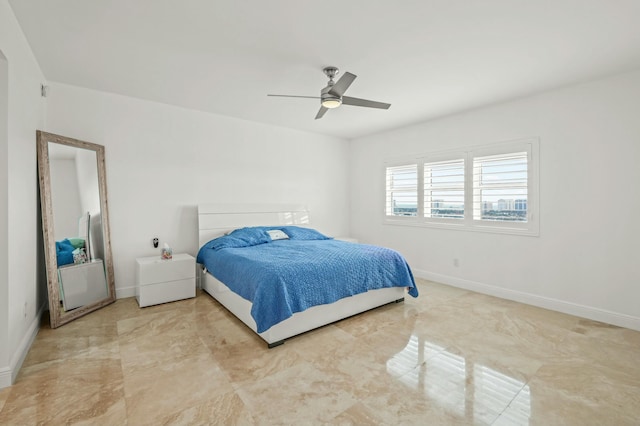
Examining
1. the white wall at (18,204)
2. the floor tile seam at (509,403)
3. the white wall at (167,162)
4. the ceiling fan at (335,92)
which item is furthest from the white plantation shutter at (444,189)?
the white wall at (18,204)

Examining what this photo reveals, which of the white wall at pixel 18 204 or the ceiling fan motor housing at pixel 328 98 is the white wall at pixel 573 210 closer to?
the ceiling fan motor housing at pixel 328 98

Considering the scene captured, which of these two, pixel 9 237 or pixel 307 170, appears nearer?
pixel 9 237

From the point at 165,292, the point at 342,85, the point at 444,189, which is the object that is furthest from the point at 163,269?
the point at 444,189

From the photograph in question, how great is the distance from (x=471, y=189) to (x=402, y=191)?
1.23 m

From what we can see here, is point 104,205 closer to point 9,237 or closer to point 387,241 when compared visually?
point 9,237

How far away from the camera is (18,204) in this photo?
240 centimetres

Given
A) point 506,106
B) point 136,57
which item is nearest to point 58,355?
point 136,57

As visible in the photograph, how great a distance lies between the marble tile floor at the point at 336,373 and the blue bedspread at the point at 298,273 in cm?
37

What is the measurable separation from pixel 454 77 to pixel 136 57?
126 inches

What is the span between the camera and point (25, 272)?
2.60 meters

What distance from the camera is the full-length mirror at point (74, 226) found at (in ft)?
9.97

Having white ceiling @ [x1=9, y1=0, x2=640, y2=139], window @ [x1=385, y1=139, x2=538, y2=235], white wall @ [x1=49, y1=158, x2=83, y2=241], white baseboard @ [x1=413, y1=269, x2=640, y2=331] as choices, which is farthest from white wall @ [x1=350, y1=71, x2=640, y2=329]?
white wall @ [x1=49, y1=158, x2=83, y2=241]

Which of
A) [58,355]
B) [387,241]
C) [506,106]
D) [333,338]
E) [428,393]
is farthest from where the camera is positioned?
[387,241]

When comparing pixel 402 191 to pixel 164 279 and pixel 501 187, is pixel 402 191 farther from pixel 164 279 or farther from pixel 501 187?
pixel 164 279
